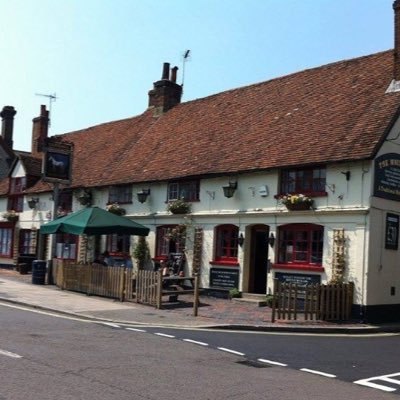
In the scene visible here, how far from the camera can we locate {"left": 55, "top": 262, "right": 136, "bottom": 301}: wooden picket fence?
18469 millimetres

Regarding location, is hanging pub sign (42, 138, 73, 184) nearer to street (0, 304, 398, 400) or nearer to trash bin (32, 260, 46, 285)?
trash bin (32, 260, 46, 285)

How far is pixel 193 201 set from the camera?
21.8 metres

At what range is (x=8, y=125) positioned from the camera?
141ft

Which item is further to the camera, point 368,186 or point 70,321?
point 368,186

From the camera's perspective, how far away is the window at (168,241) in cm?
2189

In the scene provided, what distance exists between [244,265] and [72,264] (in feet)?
20.2

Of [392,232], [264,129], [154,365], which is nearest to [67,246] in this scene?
[264,129]

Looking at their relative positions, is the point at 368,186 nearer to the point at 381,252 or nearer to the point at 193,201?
the point at 381,252

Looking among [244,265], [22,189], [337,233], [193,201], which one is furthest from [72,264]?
[22,189]

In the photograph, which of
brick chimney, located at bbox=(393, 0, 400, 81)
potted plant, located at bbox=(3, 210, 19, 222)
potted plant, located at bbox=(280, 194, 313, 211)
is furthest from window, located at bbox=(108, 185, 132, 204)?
brick chimney, located at bbox=(393, 0, 400, 81)

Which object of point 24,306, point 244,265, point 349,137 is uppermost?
point 349,137

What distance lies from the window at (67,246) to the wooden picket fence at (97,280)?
5.25m

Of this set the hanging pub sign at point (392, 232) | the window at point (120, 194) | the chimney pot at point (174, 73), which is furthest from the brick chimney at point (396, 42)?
the chimney pot at point (174, 73)

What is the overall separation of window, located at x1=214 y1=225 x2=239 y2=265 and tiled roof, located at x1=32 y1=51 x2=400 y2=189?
6.53 feet
